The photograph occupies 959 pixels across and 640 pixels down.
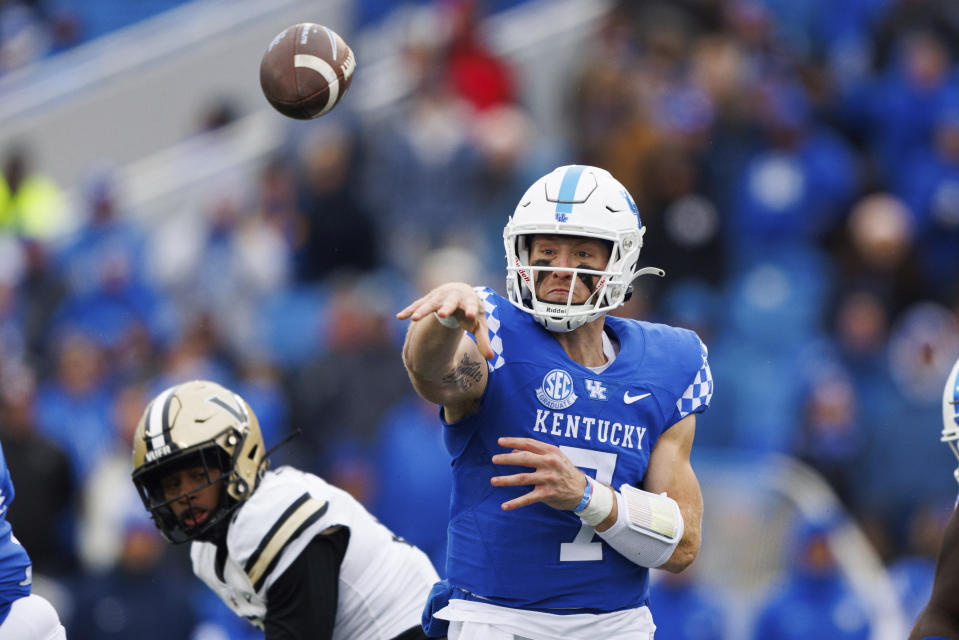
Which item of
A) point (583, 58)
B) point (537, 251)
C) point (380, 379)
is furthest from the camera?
point (583, 58)

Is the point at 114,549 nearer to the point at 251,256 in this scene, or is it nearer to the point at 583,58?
the point at 251,256

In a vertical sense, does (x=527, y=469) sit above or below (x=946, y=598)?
above

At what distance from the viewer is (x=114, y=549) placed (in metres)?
9.42

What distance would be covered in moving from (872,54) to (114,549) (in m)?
7.38

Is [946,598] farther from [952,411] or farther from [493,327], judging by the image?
[493,327]

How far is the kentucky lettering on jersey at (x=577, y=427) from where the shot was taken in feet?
15.0

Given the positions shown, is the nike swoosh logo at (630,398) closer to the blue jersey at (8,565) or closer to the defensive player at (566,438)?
the defensive player at (566,438)

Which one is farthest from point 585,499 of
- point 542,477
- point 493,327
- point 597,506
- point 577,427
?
point 493,327

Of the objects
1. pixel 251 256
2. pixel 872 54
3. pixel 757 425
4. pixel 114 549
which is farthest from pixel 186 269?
pixel 872 54

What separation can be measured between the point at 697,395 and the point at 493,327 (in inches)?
28.2

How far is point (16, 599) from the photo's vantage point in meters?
5.05

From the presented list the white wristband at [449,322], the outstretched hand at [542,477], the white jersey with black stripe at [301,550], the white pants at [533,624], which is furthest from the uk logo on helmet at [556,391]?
the white jersey with black stripe at [301,550]

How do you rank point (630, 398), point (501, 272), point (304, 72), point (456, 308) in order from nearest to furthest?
point (456, 308) < point (630, 398) < point (304, 72) < point (501, 272)

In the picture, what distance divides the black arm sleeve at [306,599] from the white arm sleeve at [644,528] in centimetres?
103
